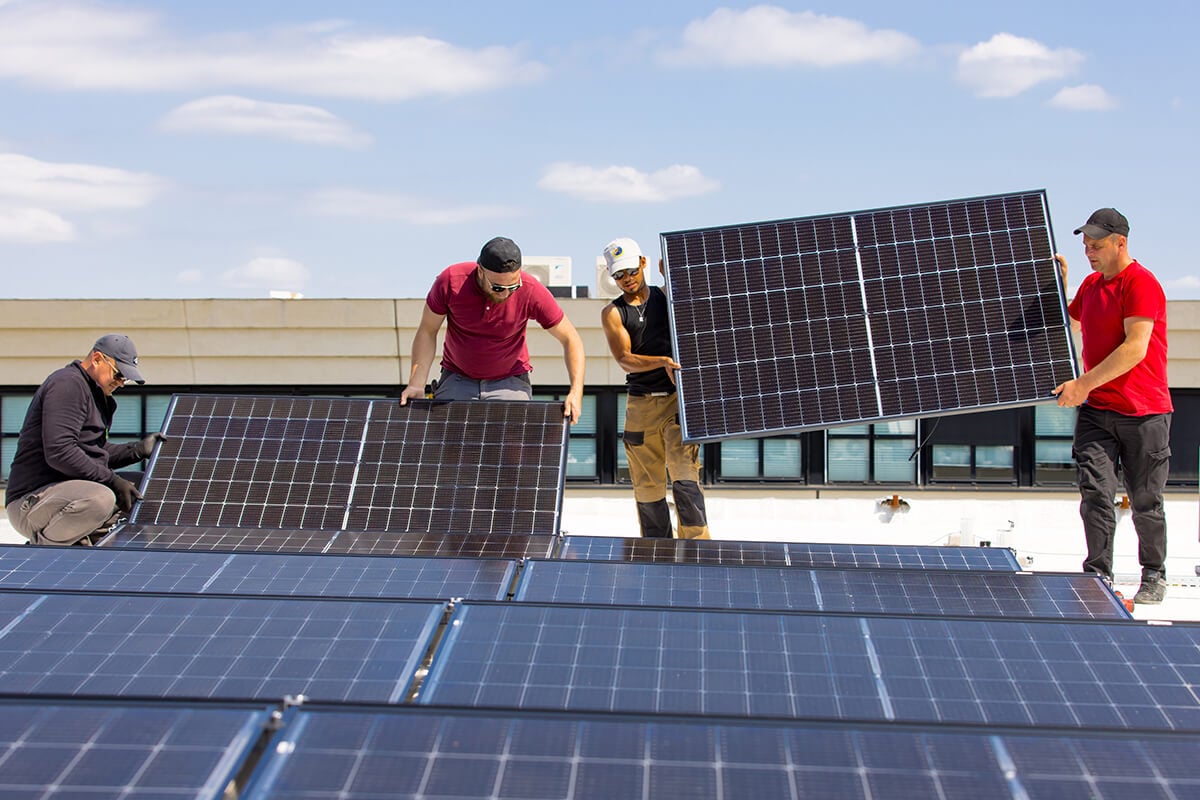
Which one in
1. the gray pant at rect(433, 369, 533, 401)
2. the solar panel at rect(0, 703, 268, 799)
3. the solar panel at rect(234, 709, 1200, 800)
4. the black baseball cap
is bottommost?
the solar panel at rect(234, 709, 1200, 800)

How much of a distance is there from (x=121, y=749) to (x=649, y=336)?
19.2ft

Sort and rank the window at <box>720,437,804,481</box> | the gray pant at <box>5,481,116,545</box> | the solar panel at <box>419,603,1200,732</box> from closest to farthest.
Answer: the solar panel at <box>419,603,1200,732</box> → the gray pant at <box>5,481,116,545</box> → the window at <box>720,437,804,481</box>

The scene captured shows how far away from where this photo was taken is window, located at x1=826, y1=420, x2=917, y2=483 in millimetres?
14398

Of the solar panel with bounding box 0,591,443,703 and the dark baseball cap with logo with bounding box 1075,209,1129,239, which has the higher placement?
the dark baseball cap with logo with bounding box 1075,209,1129,239

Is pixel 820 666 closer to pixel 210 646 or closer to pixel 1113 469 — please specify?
pixel 210 646

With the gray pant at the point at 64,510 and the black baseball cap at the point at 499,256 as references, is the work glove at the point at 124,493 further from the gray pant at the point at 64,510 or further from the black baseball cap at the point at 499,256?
the black baseball cap at the point at 499,256

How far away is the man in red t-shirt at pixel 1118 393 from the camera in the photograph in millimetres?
6973

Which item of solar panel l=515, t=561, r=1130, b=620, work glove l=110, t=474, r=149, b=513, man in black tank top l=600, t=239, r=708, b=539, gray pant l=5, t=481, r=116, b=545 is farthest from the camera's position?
man in black tank top l=600, t=239, r=708, b=539

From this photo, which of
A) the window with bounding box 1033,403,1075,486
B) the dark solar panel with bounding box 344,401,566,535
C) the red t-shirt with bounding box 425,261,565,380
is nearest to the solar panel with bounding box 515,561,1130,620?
the dark solar panel with bounding box 344,401,566,535

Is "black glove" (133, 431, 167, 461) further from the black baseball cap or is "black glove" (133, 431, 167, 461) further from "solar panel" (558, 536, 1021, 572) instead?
"solar panel" (558, 536, 1021, 572)

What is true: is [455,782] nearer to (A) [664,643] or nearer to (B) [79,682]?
(A) [664,643]

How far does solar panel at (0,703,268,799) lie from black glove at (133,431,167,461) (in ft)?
16.3

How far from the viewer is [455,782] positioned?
2.52 meters

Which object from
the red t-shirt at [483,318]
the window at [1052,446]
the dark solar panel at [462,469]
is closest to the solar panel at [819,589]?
the dark solar panel at [462,469]
